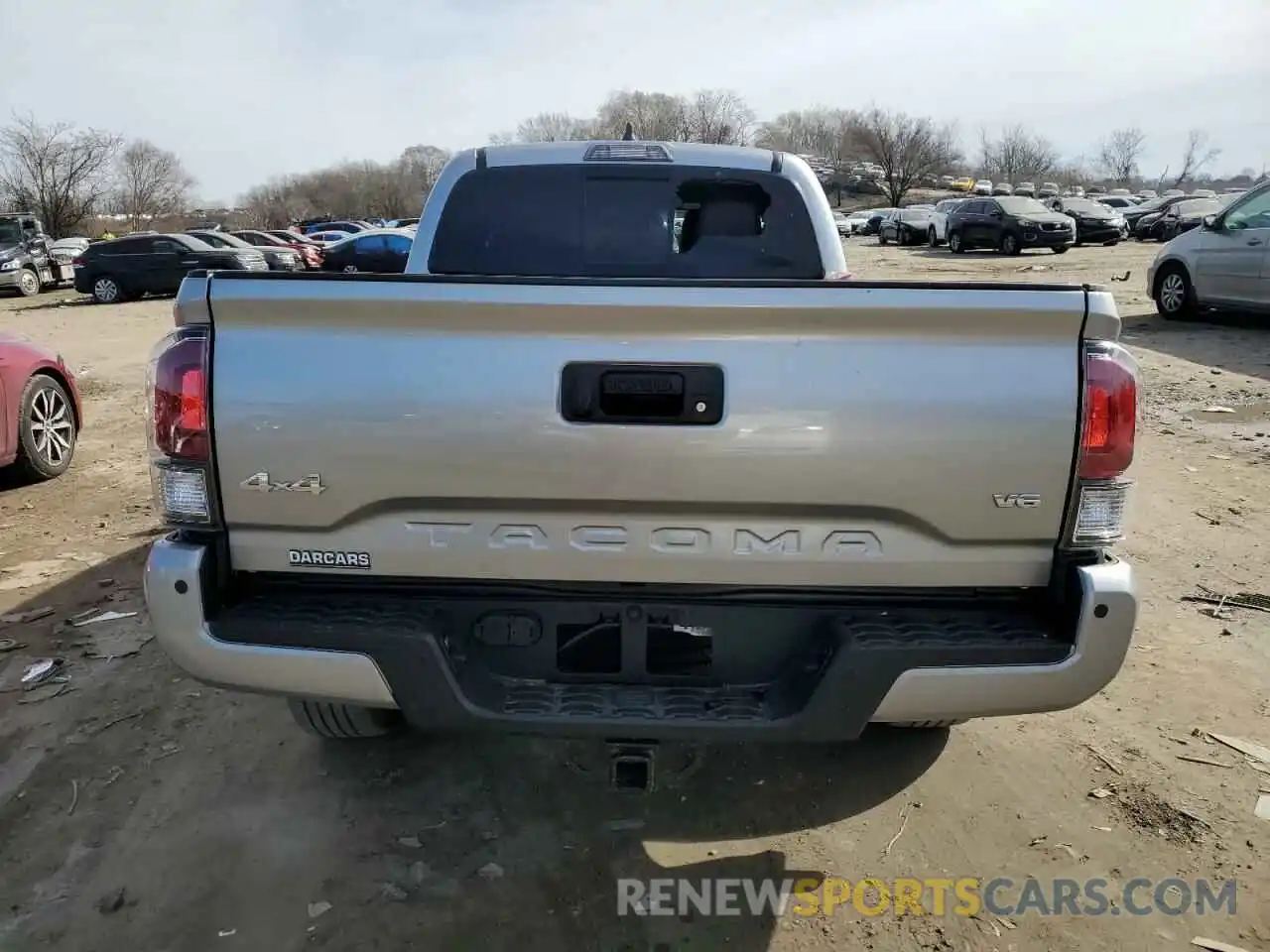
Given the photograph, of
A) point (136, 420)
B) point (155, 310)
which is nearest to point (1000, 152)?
point (155, 310)

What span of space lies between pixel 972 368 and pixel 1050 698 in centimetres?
83

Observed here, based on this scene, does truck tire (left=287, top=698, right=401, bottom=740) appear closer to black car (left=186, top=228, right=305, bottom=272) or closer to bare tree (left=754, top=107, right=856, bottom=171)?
black car (left=186, top=228, right=305, bottom=272)

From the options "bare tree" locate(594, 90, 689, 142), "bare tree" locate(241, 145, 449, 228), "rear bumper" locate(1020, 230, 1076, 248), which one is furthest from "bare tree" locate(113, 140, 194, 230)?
"rear bumper" locate(1020, 230, 1076, 248)

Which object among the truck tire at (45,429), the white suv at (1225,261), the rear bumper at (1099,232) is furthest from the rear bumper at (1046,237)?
the truck tire at (45,429)

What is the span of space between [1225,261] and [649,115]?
49.9m

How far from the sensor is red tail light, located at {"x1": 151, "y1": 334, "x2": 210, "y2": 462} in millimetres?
2162

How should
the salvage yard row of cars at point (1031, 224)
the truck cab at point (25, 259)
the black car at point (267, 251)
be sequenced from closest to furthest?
the black car at point (267, 251) → the truck cab at point (25, 259) → the salvage yard row of cars at point (1031, 224)

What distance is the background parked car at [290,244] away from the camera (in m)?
28.2

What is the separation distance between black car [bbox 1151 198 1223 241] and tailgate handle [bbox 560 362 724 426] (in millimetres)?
35948

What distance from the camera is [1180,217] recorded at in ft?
110

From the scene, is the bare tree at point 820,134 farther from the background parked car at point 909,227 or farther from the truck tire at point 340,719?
the truck tire at point 340,719

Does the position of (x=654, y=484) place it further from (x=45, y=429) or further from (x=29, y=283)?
(x=29, y=283)

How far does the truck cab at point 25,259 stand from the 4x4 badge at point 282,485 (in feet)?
92.4

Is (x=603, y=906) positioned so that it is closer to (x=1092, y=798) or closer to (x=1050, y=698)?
(x=1050, y=698)
